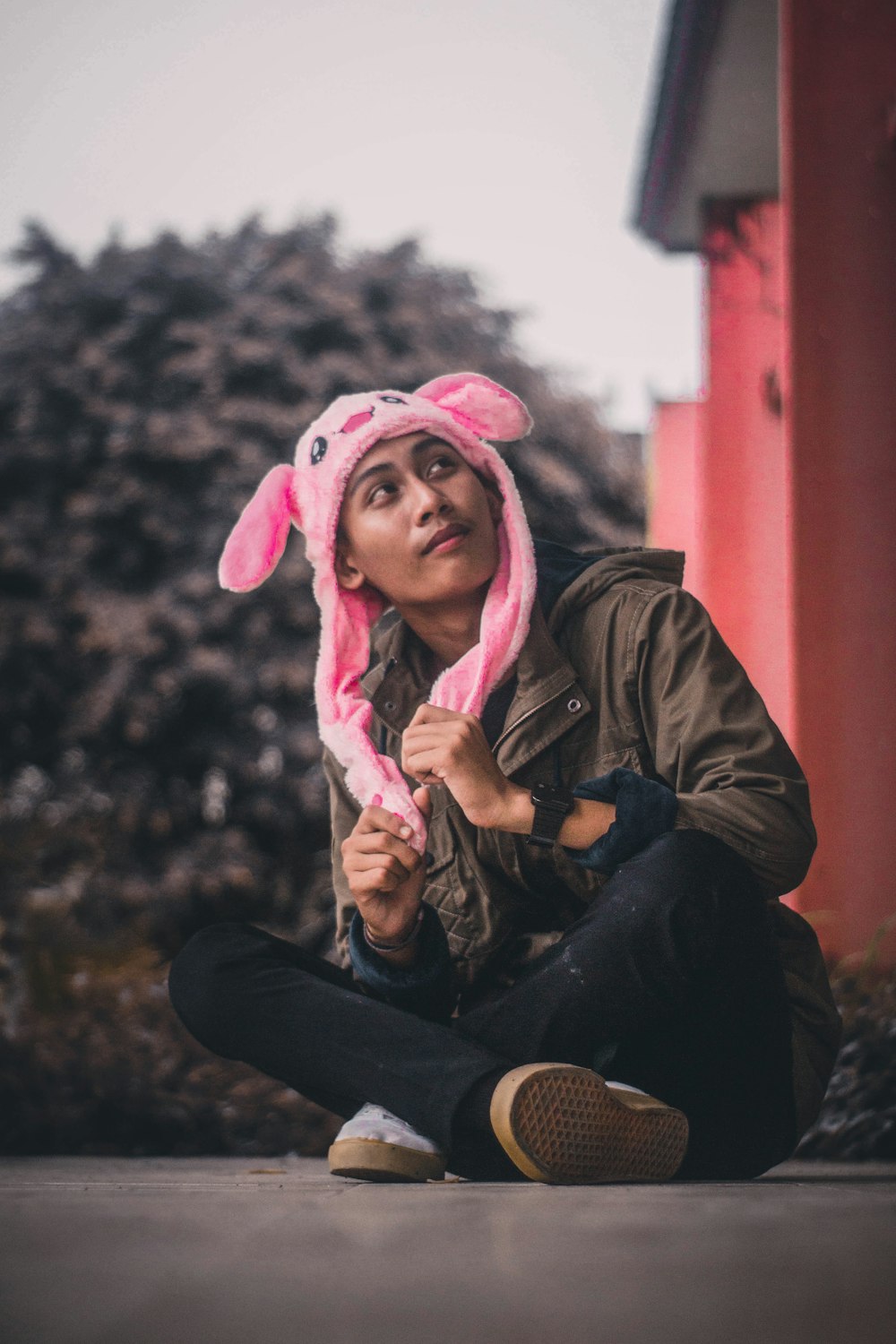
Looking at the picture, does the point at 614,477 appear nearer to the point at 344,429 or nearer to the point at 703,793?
Result: the point at 344,429

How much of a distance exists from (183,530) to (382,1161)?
4.36m

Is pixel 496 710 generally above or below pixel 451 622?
below

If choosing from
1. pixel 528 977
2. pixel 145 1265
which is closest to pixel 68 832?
pixel 528 977

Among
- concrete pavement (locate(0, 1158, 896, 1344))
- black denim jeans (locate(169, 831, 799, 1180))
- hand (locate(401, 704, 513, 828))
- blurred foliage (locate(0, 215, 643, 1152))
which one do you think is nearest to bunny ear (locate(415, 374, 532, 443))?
hand (locate(401, 704, 513, 828))

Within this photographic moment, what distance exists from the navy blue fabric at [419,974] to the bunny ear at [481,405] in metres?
0.85

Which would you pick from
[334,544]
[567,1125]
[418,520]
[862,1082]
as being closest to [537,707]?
[418,520]

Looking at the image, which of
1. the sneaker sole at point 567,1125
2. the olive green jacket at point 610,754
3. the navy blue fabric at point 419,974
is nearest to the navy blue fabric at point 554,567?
the olive green jacket at point 610,754

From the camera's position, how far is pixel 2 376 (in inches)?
234

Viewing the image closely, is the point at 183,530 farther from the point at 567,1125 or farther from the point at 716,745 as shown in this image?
the point at 567,1125

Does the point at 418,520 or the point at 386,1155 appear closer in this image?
the point at 386,1155

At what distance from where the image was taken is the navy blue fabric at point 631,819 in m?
1.67

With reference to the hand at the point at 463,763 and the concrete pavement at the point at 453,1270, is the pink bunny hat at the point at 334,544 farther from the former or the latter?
the concrete pavement at the point at 453,1270

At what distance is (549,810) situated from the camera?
170cm

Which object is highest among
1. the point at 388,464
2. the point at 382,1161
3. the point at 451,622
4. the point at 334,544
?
the point at 388,464
